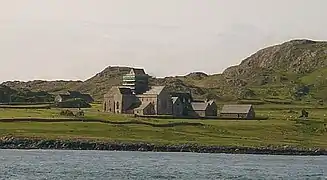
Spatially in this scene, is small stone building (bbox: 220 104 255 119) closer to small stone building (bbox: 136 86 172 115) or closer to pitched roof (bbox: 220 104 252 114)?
pitched roof (bbox: 220 104 252 114)

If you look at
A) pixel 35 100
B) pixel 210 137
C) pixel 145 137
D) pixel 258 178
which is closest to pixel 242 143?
pixel 210 137

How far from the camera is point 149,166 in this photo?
74312 mm

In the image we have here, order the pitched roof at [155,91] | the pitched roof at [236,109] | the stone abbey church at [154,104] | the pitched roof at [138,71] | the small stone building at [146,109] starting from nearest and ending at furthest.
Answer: the small stone building at [146,109]
the pitched roof at [236,109]
the stone abbey church at [154,104]
the pitched roof at [155,91]
the pitched roof at [138,71]

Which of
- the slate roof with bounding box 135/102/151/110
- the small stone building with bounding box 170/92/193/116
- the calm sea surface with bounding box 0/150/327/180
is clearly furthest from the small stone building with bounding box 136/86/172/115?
the calm sea surface with bounding box 0/150/327/180

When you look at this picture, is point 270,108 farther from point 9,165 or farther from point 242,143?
point 9,165

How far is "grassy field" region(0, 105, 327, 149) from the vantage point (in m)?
105

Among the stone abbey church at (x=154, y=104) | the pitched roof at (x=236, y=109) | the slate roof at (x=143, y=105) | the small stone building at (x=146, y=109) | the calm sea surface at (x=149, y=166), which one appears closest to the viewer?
the calm sea surface at (x=149, y=166)

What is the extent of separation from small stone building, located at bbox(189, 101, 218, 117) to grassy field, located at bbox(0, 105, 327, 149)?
25.7 metres

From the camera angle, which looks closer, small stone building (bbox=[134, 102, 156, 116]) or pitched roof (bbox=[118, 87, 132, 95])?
small stone building (bbox=[134, 102, 156, 116])

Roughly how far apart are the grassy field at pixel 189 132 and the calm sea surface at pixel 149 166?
10773mm

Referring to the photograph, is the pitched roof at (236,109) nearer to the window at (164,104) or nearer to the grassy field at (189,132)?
the window at (164,104)

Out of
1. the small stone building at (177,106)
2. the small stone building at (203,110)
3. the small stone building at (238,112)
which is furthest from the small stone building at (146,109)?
the small stone building at (238,112)

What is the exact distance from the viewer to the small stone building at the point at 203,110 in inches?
6147

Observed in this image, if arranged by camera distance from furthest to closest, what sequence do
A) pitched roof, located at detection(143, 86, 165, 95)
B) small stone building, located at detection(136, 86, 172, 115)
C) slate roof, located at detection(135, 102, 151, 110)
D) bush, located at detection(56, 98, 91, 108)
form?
bush, located at detection(56, 98, 91, 108) → pitched roof, located at detection(143, 86, 165, 95) → small stone building, located at detection(136, 86, 172, 115) → slate roof, located at detection(135, 102, 151, 110)
